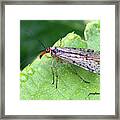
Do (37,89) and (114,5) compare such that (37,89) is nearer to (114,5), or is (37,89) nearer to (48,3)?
(48,3)

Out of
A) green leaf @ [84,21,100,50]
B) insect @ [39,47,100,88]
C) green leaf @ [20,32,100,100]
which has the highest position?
green leaf @ [84,21,100,50]

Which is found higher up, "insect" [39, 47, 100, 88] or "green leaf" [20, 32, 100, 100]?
"insect" [39, 47, 100, 88]

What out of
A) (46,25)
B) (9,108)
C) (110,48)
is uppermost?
(46,25)

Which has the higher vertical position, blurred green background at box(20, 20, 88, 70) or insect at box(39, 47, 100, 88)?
blurred green background at box(20, 20, 88, 70)

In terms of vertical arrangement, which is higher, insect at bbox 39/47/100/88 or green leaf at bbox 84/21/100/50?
green leaf at bbox 84/21/100/50

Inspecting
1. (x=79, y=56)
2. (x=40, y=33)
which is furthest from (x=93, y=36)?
(x=40, y=33)

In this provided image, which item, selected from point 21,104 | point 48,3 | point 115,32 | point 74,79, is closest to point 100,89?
point 74,79
